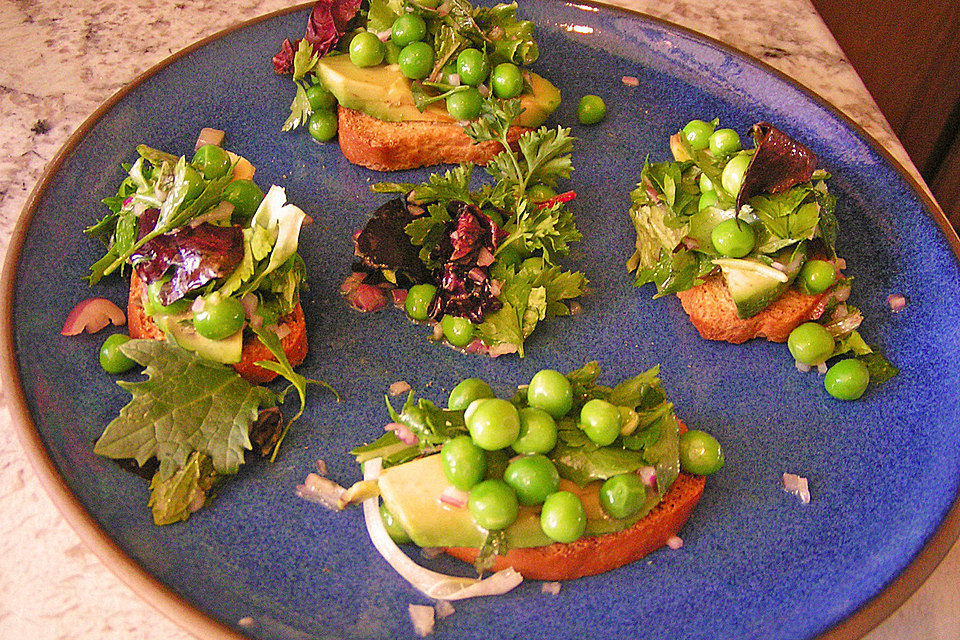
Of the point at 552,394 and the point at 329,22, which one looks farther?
the point at 329,22

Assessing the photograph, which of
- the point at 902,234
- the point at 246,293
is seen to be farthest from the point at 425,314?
the point at 902,234

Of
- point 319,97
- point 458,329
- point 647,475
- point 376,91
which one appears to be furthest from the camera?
point 319,97

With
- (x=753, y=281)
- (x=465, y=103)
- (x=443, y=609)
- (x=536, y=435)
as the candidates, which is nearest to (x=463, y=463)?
(x=536, y=435)

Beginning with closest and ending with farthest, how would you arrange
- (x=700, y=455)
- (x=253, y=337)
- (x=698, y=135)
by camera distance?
(x=700, y=455) → (x=253, y=337) → (x=698, y=135)

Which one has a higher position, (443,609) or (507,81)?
(507,81)

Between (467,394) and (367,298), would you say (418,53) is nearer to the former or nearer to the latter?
(367,298)

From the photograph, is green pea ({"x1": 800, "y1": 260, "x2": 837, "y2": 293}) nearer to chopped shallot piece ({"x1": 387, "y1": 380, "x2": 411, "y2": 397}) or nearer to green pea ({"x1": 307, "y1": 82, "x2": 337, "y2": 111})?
chopped shallot piece ({"x1": 387, "y1": 380, "x2": 411, "y2": 397})

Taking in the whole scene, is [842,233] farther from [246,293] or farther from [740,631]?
[246,293]
